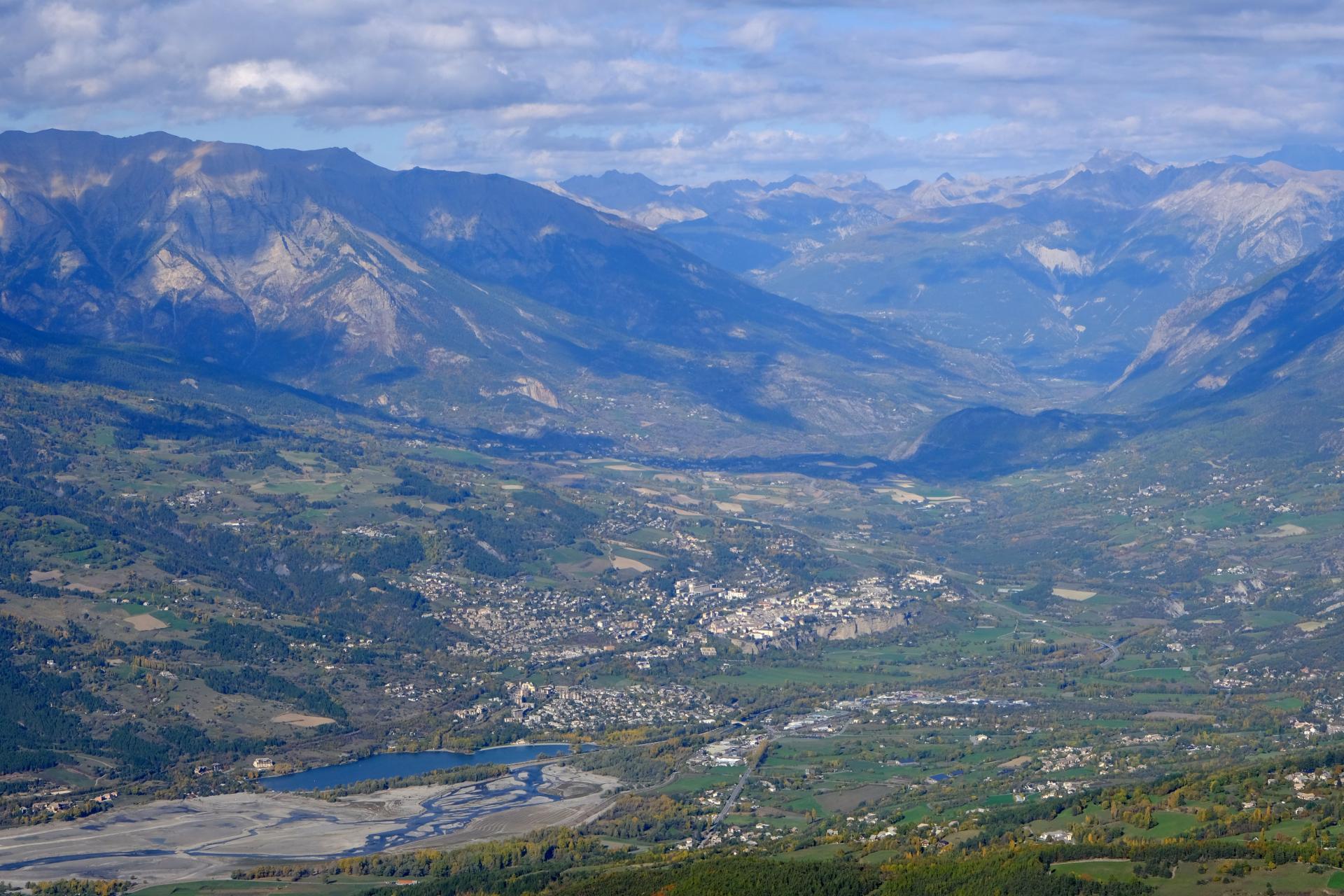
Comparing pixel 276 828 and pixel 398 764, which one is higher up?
pixel 276 828

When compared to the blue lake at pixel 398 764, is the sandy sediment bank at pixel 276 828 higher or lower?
higher

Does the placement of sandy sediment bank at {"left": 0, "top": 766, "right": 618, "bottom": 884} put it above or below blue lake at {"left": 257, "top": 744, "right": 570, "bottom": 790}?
above

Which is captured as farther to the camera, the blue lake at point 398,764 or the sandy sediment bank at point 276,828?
the blue lake at point 398,764

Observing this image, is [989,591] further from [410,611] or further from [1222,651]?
[410,611]

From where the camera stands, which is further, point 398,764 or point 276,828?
point 398,764

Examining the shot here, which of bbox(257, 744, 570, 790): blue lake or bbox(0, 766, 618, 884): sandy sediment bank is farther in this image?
bbox(257, 744, 570, 790): blue lake

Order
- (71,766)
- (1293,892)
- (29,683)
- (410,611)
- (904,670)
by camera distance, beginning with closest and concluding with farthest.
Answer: (1293,892)
(71,766)
(29,683)
(904,670)
(410,611)

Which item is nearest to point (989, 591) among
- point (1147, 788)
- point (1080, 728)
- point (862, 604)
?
point (862, 604)

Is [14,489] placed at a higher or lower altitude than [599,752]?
higher
